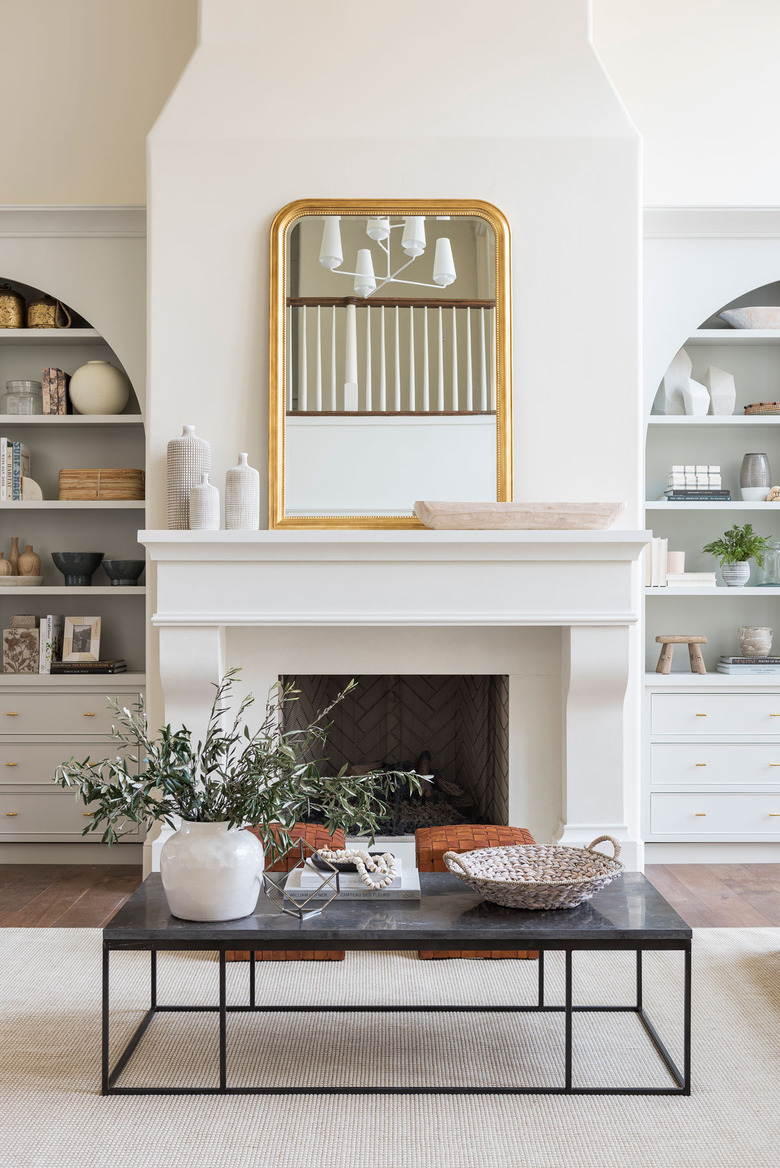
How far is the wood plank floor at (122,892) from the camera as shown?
3.47 m

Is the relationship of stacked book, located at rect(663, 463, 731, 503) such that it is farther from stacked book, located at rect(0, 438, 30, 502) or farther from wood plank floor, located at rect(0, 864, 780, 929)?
stacked book, located at rect(0, 438, 30, 502)

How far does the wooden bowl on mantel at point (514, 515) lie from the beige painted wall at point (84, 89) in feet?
6.98

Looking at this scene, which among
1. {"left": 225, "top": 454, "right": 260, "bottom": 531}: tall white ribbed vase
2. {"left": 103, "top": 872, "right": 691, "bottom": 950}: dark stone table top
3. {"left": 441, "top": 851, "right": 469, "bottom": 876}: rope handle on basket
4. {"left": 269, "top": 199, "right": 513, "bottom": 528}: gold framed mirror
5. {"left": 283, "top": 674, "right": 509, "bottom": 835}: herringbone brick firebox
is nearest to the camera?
{"left": 103, "top": 872, "right": 691, "bottom": 950}: dark stone table top

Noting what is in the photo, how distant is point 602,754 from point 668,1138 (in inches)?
68.7

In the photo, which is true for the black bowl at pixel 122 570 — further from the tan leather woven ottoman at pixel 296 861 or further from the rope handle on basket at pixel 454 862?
the rope handle on basket at pixel 454 862

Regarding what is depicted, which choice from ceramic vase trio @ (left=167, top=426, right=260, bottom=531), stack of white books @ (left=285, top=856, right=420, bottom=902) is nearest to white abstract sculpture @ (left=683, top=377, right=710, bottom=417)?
ceramic vase trio @ (left=167, top=426, right=260, bottom=531)

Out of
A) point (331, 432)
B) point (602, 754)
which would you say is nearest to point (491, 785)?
point (602, 754)

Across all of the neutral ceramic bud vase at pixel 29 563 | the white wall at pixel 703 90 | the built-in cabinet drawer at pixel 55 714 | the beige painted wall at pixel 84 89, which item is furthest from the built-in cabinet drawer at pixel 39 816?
→ the white wall at pixel 703 90

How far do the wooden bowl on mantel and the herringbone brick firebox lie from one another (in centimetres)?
85

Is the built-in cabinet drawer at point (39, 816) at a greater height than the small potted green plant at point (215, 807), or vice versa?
the small potted green plant at point (215, 807)

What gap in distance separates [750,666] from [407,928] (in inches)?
108

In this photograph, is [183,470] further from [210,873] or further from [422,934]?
[422,934]

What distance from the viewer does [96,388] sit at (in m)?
4.32

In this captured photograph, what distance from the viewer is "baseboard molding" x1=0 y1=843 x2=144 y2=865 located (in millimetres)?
4258
